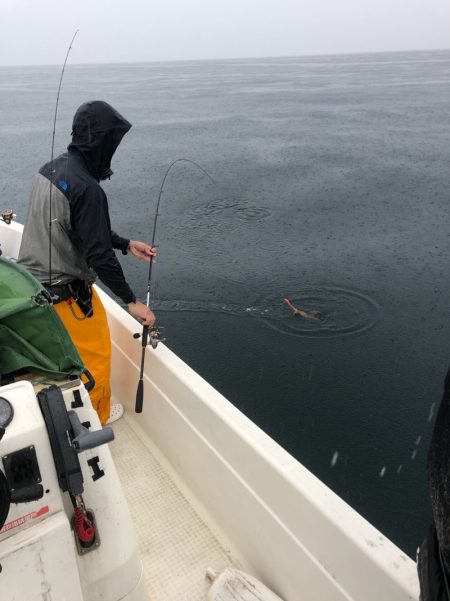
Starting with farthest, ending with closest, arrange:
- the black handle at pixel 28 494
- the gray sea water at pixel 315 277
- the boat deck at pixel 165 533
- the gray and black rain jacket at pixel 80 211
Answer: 1. the gray sea water at pixel 315 277
2. the gray and black rain jacket at pixel 80 211
3. the boat deck at pixel 165 533
4. the black handle at pixel 28 494

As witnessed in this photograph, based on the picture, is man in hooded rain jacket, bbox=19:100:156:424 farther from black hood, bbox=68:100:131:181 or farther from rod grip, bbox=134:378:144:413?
rod grip, bbox=134:378:144:413

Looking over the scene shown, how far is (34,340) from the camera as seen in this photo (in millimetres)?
1355

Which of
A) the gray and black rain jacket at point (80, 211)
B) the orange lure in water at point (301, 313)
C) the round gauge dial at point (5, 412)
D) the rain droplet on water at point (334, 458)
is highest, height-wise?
the gray and black rain jacket at point (80, 211)

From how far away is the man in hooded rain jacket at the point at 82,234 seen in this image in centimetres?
192

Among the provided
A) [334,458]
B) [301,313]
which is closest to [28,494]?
[334,458]

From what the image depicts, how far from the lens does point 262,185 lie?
10.1 meters

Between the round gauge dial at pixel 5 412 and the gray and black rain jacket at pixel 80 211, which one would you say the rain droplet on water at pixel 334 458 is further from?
the round gauge dial at pixel 5 412

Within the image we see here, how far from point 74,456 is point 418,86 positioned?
30367 mm

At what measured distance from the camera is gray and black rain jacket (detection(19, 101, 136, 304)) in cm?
191

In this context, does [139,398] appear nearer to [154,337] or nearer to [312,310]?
[154,337]

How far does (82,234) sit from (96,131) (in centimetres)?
47

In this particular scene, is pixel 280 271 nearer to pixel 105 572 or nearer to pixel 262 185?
pixel 262 185

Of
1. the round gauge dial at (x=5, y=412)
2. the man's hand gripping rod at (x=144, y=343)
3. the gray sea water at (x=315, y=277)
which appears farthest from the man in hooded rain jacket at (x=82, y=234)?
the gray sea water at (x=315, y=277)

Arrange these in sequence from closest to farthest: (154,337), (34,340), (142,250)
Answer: (34,340) → (154,337) → (142,250)
